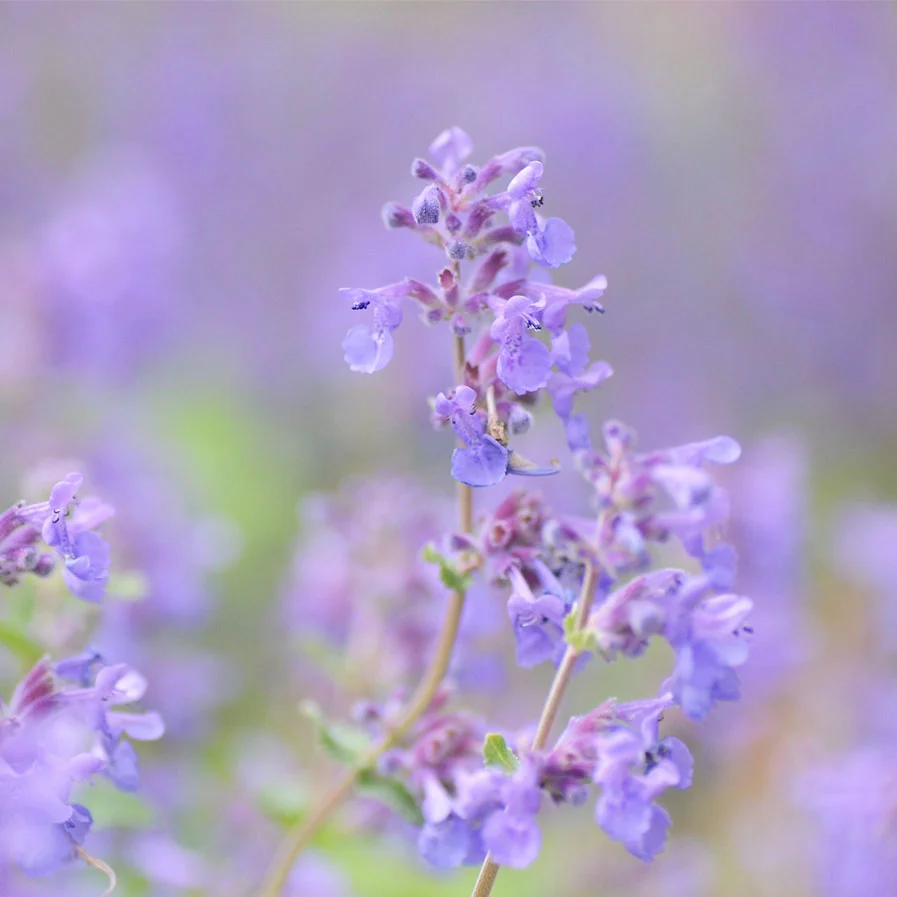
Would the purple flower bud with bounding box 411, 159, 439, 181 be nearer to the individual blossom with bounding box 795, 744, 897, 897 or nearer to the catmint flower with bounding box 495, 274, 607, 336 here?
the catmint flower with bounding box 495, 274, 607, 336

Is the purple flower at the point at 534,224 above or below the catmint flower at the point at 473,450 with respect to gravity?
above

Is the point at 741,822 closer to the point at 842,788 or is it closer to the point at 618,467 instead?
the point at 842,788

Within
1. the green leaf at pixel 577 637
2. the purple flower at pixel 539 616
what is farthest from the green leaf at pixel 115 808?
the green leaf at pixel 577 637

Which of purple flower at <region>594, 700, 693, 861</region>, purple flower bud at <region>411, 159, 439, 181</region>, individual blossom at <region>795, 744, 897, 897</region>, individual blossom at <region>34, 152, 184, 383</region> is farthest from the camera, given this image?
individual blossom at <region>34, 152, 184, 383</region>

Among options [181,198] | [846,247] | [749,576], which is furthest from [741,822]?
[181,198]

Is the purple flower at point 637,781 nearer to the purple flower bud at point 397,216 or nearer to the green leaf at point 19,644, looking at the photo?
the purple flower bud at point 397,216

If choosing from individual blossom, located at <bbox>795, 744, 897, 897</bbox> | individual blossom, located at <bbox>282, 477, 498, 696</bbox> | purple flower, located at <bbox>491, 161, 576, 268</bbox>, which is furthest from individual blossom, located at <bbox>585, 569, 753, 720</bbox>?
individual blossom, located at <bbox>795, 744, 897, 897</bbox>
